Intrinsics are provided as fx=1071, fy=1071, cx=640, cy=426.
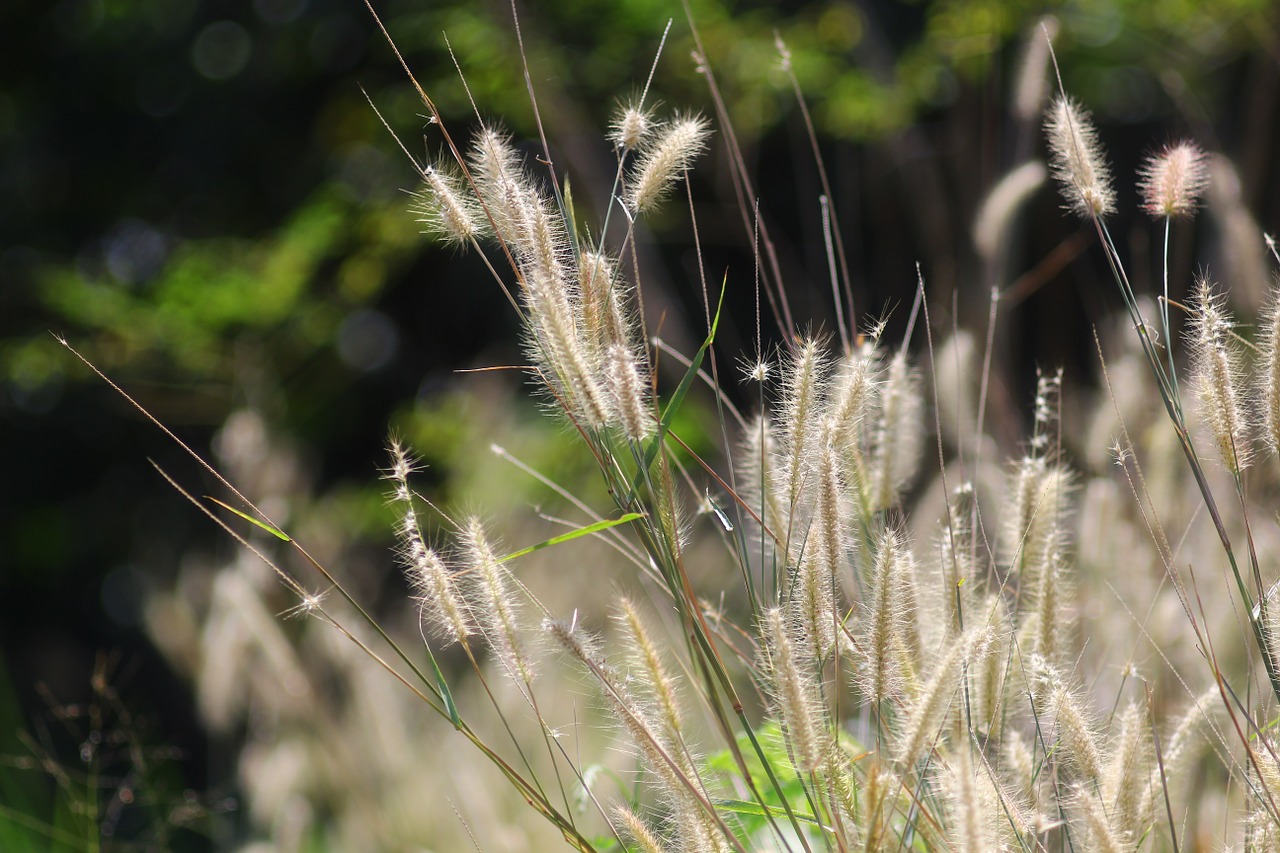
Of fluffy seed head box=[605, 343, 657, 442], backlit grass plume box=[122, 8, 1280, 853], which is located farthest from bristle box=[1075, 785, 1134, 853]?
fluffy seed head box=[605, 343, 657, 442]

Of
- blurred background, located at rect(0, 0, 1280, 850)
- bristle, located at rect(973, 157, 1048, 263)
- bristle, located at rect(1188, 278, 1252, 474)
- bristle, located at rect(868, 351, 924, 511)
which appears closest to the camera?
bristle, located at rect(1188, 278, 1252, 474)

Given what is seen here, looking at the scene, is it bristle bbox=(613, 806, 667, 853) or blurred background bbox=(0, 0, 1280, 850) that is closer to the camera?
bristle bbox=(613, 806, 667, 853)

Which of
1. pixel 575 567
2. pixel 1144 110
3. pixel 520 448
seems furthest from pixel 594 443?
pixel 1144 110

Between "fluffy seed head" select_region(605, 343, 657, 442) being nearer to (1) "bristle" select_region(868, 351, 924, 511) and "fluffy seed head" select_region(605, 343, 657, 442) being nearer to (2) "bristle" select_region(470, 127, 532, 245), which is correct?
(2) "bristle" select_region(470, 127, 532, 245)

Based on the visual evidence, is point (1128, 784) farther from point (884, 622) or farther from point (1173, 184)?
point (1173, 184)

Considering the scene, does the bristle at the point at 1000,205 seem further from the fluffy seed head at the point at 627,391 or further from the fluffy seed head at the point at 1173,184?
the fluffy seed head at the point at 627,391

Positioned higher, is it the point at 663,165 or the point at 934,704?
the point at 663,165

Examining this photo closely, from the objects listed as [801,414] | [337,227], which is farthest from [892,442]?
[337,227]

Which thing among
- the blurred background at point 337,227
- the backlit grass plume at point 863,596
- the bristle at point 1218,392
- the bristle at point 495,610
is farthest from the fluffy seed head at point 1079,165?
the blurred background at point 337,227
